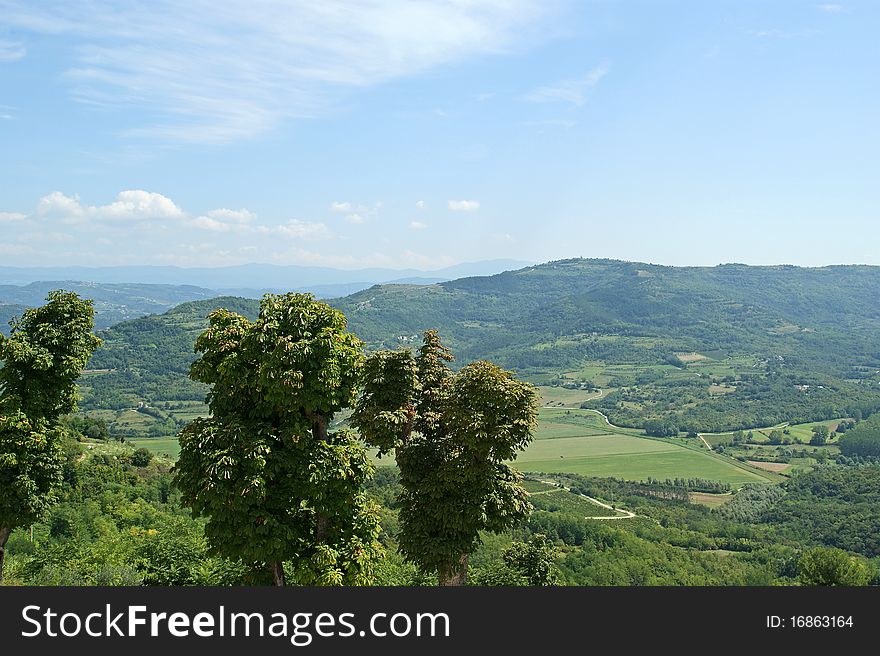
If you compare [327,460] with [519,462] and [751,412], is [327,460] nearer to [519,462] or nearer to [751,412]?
[519,462]

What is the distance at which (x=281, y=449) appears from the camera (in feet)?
44.2

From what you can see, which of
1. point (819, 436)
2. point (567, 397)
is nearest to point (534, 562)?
point (819, 436)

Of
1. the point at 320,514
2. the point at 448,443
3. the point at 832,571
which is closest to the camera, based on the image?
the point at 320,514

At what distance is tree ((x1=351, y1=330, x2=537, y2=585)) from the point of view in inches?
611

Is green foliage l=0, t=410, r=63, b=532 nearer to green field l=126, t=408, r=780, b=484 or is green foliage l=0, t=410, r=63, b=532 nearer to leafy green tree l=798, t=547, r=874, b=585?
leafy green tree l=798, t=547, r=874, b=585

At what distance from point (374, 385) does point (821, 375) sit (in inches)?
8570

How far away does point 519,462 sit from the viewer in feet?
Result: 390

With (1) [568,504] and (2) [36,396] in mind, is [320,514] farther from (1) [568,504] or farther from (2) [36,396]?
(1) [568,504]

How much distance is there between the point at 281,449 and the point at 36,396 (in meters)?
8.82

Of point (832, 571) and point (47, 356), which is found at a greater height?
point (47, 356)

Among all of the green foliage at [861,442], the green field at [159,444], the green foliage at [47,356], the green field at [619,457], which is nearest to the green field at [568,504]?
the green field at [619,457]

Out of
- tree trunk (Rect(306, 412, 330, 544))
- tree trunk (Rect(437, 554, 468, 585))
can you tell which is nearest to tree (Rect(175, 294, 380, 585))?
tree trunk (Rect(306, 412, 330, 544))

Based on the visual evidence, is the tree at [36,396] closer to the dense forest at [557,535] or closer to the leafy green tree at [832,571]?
the dense forest at [557,535]

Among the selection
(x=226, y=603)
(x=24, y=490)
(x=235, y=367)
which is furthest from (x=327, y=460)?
(x=24, y=490)
